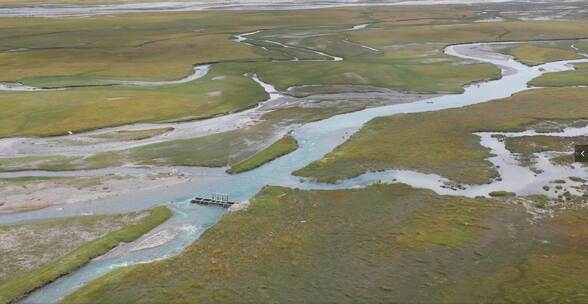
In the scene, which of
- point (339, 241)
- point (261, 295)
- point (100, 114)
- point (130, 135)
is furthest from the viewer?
point (100, 114)

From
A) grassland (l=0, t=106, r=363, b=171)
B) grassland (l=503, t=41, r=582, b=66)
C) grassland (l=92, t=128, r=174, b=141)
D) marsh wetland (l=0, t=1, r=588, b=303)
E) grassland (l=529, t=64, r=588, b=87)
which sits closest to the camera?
marsh wetland (l=0, t=1, r=588, b=303)

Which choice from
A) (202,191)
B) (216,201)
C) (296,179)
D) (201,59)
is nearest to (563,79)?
(296,179)

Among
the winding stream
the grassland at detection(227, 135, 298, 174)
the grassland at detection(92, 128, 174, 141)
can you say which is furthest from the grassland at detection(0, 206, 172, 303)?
the grassland at detection(92, 128, 174, 141)

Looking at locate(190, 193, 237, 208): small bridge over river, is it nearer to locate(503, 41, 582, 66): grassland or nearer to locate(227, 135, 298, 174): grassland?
locate(227, 135, 298, 174): grassland

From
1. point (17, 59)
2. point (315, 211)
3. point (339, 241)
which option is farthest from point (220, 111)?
point (17, 59)

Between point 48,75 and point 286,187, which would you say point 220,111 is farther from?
point 48,75

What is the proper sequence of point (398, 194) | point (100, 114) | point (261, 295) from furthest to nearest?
point (100, 114) → point (398, 194) → point (261, 295)

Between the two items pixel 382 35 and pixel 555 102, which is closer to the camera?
pixel 555 102

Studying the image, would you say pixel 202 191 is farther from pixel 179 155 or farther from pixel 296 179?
pixel 179 155
